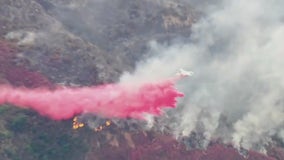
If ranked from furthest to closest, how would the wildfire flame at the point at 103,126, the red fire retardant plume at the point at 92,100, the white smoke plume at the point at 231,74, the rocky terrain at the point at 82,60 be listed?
the white smoke plume at the point at 231,74 < the red fire retardant plume at the point at 92,100 < the wildfire flame at the point at 103,126 < the rocky terrain at the point at 82,60

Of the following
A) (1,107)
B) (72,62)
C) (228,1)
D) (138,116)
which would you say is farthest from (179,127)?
(228,1)

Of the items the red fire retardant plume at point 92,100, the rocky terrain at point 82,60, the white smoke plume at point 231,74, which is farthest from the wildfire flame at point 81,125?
the white smoke plume at point 231,74

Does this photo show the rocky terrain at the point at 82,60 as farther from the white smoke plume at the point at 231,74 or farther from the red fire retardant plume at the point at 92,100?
the white smoke plume at the point at 231,74

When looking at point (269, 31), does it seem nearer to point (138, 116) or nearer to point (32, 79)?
point (138, 116)

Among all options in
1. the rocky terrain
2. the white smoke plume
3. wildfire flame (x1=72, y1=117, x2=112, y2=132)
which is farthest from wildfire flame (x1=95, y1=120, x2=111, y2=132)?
the white smoke plume

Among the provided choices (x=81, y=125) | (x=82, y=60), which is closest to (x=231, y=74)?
(x=82, y=60)

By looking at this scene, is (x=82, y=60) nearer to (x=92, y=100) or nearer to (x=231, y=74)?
(x=92, y=100)
